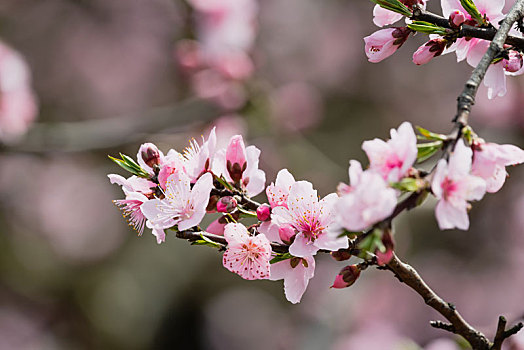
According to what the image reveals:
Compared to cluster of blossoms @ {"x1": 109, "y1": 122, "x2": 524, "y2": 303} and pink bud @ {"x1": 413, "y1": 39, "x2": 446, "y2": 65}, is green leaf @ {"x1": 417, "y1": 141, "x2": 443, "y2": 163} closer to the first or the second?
cluster of blossoms @ {"x1": 109, "y1": 122, "x2": 524, "y2": 303}

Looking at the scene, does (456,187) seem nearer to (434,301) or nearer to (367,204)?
(367,204)

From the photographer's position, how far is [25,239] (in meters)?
4.25

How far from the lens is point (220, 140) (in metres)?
2.93

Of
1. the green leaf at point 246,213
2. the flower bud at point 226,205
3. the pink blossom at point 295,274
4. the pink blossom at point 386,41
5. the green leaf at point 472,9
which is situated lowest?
the pink blossom at point 295,274

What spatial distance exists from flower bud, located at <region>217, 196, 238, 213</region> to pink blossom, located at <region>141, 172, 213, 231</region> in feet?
0.08

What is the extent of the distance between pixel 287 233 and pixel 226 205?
10 cm

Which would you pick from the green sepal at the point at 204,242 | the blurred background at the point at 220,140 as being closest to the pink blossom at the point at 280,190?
the green sepal at the point at 204,242

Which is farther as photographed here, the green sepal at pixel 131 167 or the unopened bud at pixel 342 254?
the green sepal at pixel 131 167

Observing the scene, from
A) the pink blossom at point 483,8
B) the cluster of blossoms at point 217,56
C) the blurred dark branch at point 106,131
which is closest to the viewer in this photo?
the pink blossom at point 483,8

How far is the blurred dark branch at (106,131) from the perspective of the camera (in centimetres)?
267

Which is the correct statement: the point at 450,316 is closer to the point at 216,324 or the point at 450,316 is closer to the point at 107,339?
the point at 107,339

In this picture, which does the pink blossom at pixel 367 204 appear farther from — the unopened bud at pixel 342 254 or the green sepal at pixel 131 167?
the green sepal at pixel 131 167

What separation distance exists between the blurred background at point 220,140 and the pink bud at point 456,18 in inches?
72.1

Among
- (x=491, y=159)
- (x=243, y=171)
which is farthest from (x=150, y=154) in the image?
(x=491, y=159)
